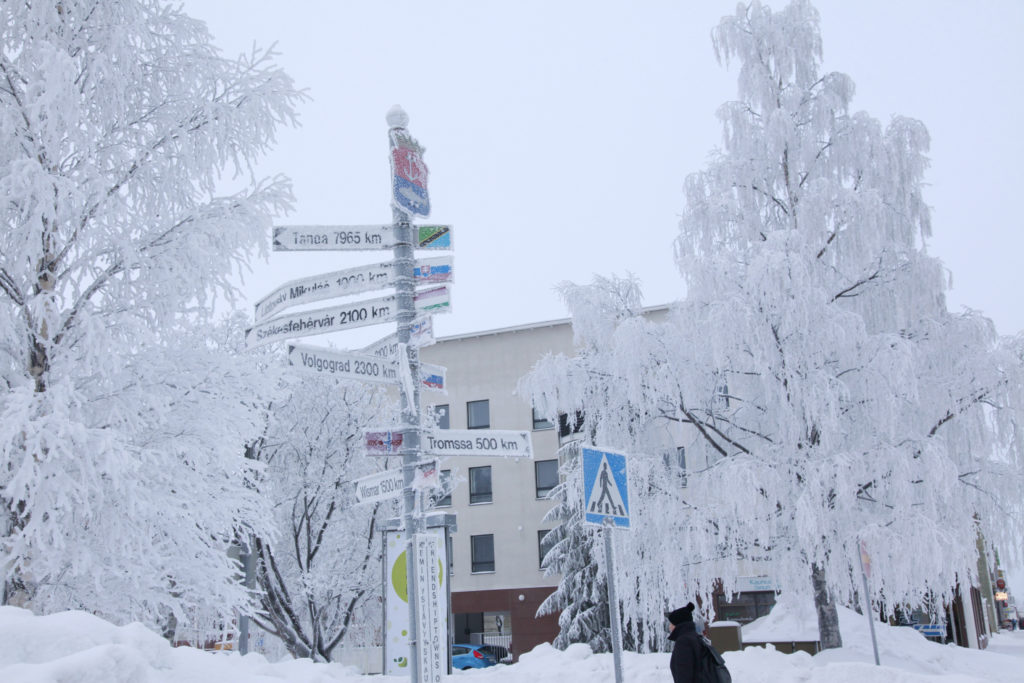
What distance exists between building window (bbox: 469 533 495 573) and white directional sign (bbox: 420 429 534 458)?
35.9 m

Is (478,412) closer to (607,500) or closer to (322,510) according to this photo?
(322,510)

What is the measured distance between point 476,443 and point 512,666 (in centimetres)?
865

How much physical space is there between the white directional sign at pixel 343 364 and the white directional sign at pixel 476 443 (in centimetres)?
52

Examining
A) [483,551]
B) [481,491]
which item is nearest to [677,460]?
[483,551]

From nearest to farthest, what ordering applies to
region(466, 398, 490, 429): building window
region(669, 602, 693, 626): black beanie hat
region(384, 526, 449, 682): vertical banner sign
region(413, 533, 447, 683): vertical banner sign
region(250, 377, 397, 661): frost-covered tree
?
region(413, 533, 447, 683): vertical banner sign
region(669, 602, 693, 626): black beanie hat
region(384, 526, 449, 682): vertical banner sign
region(250, 377, 397, 661): frost-covered tree
region(466, 398, 490, 429): building window

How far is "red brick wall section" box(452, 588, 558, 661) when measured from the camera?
39.3 m

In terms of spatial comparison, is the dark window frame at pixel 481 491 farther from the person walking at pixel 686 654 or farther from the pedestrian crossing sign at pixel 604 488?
the pedestrian crossing sign at pixel 604 488

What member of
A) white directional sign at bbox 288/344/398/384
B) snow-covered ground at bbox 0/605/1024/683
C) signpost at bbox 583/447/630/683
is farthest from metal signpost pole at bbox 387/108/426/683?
snow-covered ground at bbox 0/605/1024/683

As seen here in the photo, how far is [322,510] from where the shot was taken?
22031 mm

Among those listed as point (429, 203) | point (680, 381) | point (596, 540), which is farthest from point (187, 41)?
point (596, 540)

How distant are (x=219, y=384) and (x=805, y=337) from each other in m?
9.55

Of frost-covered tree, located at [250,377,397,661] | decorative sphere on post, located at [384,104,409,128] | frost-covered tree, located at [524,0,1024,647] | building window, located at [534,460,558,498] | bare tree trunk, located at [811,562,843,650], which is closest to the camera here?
decorative sphere on post, located at [384,104,409,128]

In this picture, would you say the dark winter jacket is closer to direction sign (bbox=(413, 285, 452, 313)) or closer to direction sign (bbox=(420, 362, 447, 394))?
direction sign (bbox=(420, 362, 447, 394))

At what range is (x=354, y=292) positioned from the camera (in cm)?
677
